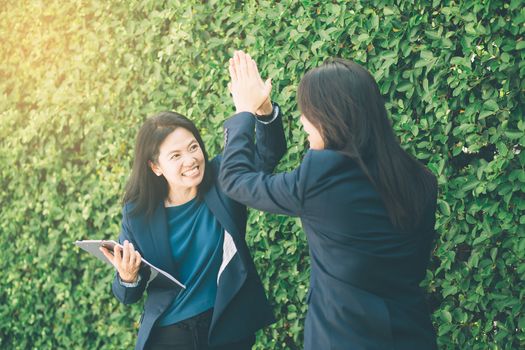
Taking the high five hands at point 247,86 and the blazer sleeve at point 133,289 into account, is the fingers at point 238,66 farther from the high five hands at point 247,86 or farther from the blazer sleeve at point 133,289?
the blazer sleeve at point 133,289

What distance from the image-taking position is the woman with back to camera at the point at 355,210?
8.51 feet

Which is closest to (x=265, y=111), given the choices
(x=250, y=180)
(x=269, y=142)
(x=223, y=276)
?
(x=269, y=142)

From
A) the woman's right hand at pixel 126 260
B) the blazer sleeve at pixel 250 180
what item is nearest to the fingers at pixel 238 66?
the blazer sleeve at pixel 250 180

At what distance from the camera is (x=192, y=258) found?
3.51 meters

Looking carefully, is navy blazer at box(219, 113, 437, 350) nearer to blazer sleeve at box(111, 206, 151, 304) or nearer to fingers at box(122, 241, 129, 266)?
fingers at box(122, 241, 129, 266)

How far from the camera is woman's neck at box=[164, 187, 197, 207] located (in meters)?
3.61

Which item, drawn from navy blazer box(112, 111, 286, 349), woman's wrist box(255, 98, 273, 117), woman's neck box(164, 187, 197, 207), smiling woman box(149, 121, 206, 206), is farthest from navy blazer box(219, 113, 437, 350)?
woman's neck box(164, 187, 197, 207)

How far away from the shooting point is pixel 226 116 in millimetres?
4508

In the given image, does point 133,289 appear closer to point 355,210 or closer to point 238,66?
point 238,66

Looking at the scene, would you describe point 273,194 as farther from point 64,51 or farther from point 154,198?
point 64,51

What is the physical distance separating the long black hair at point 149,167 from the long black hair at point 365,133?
1.04 m

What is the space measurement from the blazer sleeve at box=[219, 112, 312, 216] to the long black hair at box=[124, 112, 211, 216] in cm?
65

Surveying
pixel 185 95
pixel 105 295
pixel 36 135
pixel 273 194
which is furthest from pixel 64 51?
pixel 273 194

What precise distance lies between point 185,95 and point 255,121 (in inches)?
71.6
